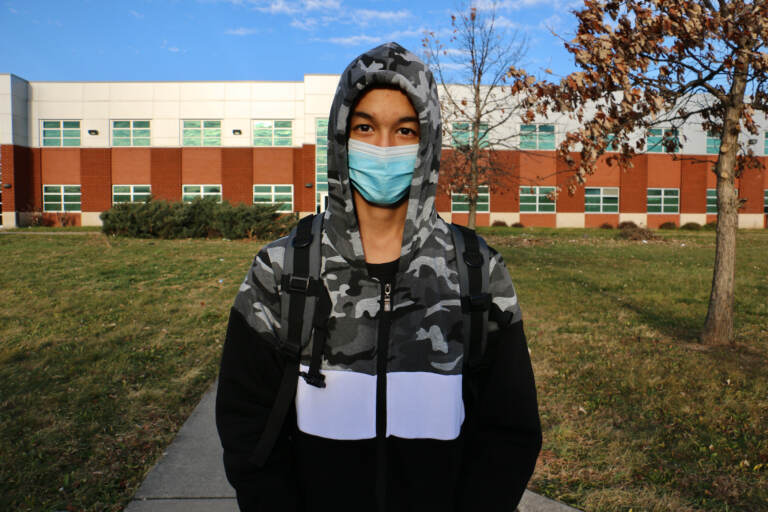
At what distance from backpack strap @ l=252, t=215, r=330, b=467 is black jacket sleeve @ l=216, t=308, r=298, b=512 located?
0.03 m

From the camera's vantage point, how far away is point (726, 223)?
6574 mm

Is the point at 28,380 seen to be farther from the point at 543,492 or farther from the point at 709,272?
the point at 709,272

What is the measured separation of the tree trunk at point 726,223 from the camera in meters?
Answer: 6.43

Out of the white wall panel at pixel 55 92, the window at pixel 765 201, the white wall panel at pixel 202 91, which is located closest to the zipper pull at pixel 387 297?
the white wall panel at pixel 202 91

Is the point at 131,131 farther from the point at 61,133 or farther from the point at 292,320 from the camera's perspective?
the point at 292,320

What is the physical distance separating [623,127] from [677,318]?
12.5 feet

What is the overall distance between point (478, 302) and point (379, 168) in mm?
561

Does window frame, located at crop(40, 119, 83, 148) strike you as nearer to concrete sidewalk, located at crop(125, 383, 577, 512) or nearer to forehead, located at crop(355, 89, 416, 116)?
concrete sidewalk, located at crop(125, 383, 577, 512)

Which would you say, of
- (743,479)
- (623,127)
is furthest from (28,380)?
(623,127)

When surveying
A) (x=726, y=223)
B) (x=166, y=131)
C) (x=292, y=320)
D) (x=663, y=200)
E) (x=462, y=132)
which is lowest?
(x=292, y=320)

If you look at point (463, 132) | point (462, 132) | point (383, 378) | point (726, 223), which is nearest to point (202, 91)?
point (462, 132)

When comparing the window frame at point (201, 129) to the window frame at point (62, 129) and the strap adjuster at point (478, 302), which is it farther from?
the strap adjuster at point (478, 302)

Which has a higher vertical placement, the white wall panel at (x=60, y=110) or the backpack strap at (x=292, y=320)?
the white wall panel at (x=60, y=110)

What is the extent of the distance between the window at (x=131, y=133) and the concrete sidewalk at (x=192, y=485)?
38636 millimetres
